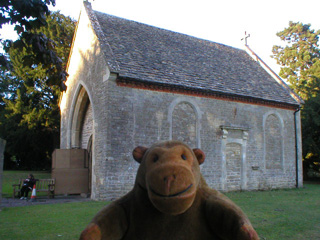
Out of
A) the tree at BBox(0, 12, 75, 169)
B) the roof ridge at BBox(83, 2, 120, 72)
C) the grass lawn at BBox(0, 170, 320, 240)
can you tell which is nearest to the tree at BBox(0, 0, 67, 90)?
the grass lawn at BBox(0, 170, 320, 240)

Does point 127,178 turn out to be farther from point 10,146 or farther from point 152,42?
point 10,146

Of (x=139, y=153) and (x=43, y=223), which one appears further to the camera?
(x=43, y=223)

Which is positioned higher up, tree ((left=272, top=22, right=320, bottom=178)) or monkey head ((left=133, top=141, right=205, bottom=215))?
tree ((left=272, top=22, right=320, bottom=178))

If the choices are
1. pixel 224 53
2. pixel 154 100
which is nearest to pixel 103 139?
pixel 154 100

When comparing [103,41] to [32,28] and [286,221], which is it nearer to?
[32,28]

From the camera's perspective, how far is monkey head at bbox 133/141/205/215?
2473 millimetres

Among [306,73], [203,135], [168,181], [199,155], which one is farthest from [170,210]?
[306,73]

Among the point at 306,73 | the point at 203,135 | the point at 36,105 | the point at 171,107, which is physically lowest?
the point at 203,135

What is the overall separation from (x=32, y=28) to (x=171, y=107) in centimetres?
953

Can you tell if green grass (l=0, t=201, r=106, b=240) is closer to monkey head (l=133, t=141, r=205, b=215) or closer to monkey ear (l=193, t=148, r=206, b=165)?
monkey ear (l=193, t=148, r=206, b=165)

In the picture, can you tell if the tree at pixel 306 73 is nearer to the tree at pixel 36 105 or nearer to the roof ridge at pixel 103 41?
the roof ridge at pixel 103 41

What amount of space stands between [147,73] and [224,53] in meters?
9.05

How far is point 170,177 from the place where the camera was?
2514mm

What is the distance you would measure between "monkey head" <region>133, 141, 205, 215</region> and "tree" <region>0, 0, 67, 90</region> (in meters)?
3.36
